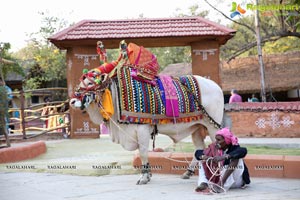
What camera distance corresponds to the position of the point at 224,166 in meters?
6.73

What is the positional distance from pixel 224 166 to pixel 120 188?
5.05 feet

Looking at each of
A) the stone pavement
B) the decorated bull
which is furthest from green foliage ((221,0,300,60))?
the stone pavement

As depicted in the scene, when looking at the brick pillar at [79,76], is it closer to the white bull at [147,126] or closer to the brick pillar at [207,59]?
the brick pillar at [207,59]

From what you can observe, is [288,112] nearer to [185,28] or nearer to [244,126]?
[244,126]

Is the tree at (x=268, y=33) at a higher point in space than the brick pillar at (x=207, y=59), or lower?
higher

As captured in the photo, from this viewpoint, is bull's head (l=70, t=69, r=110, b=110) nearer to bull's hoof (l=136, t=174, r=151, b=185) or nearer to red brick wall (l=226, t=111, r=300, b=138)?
bull's hoof (l=136, t=174, r=151, b=185)

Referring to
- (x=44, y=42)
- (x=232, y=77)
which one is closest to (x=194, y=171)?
(x=232, y=77)

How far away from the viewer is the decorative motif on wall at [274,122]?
51.8 ft

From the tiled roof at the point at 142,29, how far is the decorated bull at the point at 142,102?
837 cm

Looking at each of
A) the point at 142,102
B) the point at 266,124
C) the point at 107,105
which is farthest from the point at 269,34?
the point at 107,105

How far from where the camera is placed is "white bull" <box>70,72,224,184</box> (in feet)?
24.8

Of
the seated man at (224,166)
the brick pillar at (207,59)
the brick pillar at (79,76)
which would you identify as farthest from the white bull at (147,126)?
the brick pillar at (207,59)

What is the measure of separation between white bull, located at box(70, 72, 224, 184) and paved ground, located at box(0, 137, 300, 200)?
503 millimetres

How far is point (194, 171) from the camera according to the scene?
26.8 ft
